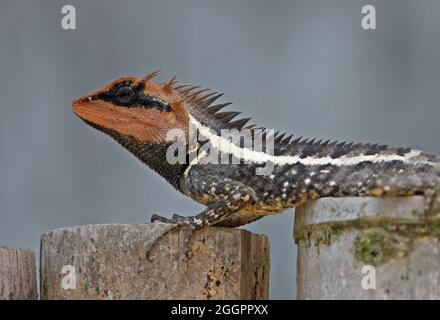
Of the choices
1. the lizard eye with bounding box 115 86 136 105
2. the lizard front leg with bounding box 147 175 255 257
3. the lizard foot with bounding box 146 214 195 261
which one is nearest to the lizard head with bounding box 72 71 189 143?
the lizard eye with bounding box 115 86 136 105

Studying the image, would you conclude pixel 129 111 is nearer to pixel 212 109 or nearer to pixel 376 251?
pixel 212 109

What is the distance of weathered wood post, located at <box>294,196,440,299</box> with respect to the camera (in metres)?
3.04

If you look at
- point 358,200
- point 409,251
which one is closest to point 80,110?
point 358,200

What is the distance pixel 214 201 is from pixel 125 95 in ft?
2.55

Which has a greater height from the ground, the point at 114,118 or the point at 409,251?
the point at 114,118

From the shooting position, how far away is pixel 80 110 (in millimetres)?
4223

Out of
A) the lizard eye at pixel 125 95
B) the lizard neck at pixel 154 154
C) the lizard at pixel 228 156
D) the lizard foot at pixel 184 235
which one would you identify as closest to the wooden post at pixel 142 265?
the lizard foot at pixel 184 235

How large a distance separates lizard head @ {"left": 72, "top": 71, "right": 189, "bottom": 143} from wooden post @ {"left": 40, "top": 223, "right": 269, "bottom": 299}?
74 centimetres

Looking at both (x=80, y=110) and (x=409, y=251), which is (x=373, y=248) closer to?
(x=409, y=251)

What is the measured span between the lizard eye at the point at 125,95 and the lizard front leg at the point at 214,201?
1.87 ft

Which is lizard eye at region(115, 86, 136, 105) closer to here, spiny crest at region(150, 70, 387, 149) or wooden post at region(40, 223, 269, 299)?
spiny crest at region(150, 70, 387, 149)

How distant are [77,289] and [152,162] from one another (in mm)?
939

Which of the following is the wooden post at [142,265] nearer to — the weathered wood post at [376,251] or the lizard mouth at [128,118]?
the weathered wood post at [376,251]

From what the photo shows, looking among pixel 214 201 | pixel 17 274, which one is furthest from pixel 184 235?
pixel 17 274
